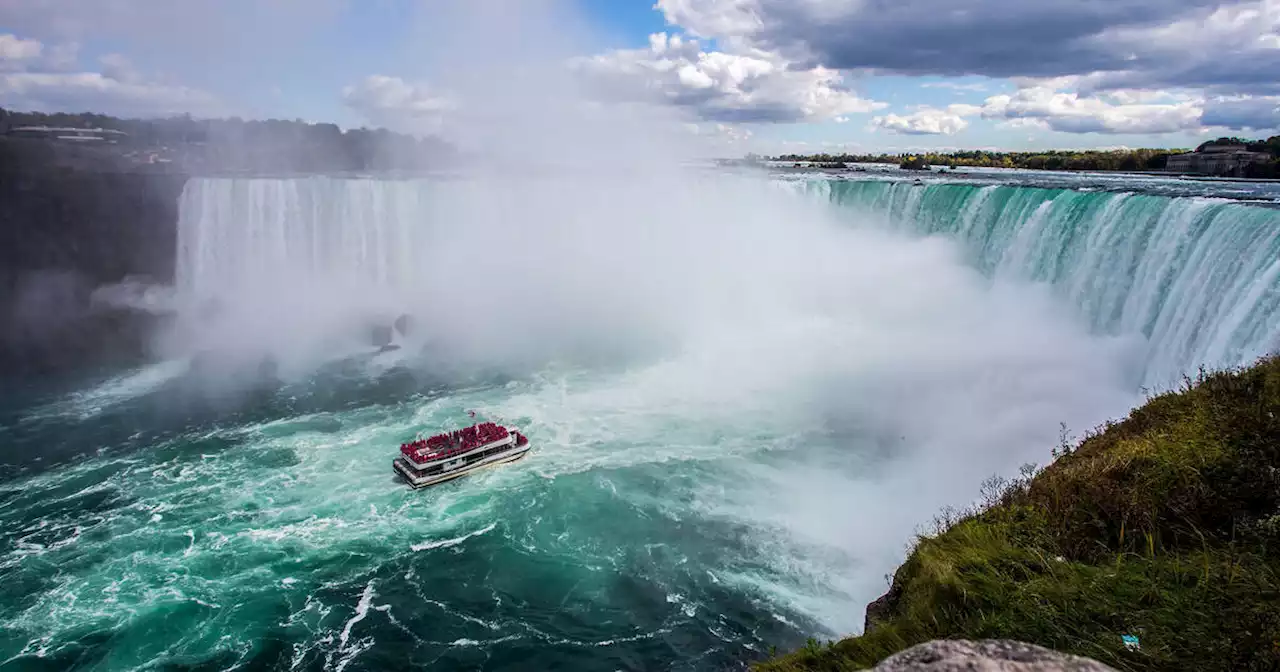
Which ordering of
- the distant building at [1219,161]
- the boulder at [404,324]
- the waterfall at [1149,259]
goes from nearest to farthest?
1. the waterfall at [1149,259]
2. the boulder at [404,324]
3. the distant building at [1219,161]

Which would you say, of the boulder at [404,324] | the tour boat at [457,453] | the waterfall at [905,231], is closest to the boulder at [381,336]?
the boulder at [404,324]

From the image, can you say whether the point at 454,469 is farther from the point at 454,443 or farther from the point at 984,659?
the point at 984,659

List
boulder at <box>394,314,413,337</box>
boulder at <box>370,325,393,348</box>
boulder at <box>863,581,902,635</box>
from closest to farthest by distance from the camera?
1. boulder at <box>863,581,902,635</box>
2. boulder at <box>370,325,393,348</box>
3. boulder at <box>394,314,413,337</box>

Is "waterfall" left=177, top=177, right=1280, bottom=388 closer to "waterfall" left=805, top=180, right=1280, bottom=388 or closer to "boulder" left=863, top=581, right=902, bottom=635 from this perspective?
"waterfall" left=805, top=180, right=1280, bottom=388

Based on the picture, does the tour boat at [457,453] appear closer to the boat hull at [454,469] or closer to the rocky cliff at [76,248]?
the boat hull at [454,469]

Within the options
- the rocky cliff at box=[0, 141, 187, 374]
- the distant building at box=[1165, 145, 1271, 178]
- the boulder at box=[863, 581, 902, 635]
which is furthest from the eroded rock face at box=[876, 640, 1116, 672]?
the distant building at box=[1165, 145, 1271, 178]

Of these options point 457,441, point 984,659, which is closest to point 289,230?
point 457,441
